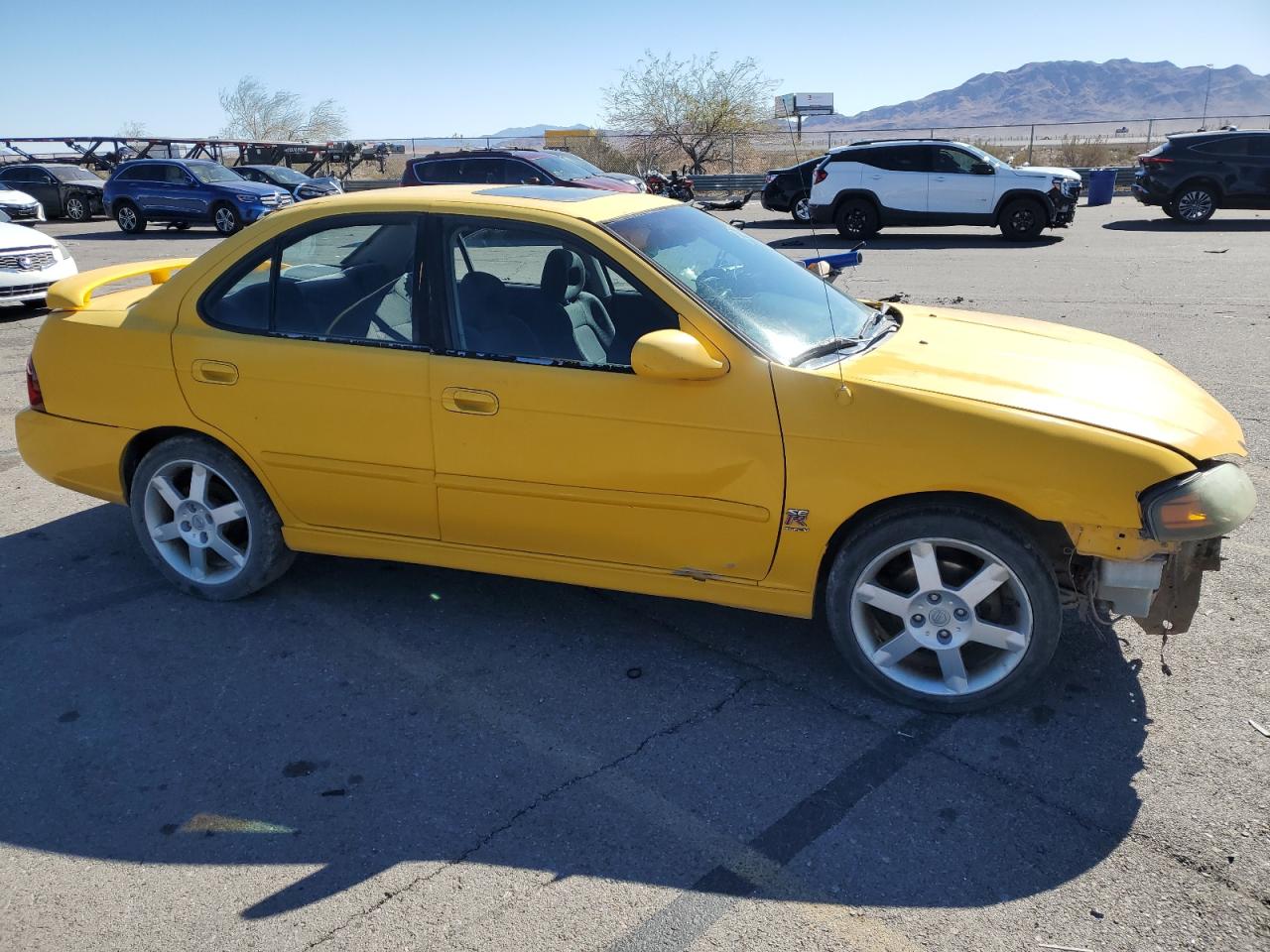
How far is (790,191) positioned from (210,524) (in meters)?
18.6

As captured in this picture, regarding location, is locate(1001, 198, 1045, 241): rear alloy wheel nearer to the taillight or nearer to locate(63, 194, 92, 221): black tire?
the taillight

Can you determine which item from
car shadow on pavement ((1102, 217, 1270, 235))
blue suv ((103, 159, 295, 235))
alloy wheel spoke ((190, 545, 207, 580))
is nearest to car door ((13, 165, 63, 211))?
blue suv ((103, 159, 295, 235))

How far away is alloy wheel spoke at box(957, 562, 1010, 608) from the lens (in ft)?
10.8

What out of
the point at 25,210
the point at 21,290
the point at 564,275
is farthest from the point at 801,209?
the point at 564,275

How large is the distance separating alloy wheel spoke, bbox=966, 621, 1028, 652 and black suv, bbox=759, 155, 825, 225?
60.8 ft

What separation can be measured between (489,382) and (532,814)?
60.3 inches

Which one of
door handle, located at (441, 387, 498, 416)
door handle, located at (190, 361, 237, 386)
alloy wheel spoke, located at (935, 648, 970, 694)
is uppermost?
door handle, located at (190, 361, 237, 386)

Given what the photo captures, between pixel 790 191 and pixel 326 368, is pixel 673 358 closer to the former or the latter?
pixel 326 368

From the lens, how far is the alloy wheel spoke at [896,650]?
3.46 m

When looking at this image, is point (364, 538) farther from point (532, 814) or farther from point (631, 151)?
point (631, 151)

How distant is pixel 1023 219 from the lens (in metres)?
17.4

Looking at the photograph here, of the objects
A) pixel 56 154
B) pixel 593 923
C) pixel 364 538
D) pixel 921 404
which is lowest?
pixel 593 923

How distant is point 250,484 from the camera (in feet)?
13.8

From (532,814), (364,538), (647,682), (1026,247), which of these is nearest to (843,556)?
(647,682)
